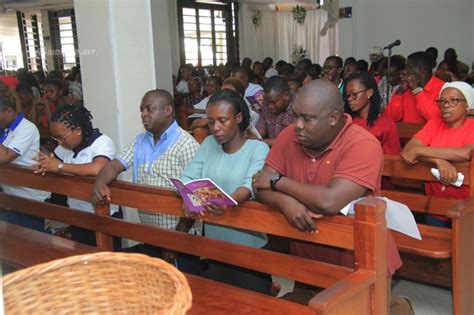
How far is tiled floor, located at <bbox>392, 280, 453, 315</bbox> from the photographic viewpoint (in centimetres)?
321

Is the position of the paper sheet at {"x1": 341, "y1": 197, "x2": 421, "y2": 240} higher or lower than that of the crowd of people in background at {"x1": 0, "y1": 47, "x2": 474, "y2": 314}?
lower

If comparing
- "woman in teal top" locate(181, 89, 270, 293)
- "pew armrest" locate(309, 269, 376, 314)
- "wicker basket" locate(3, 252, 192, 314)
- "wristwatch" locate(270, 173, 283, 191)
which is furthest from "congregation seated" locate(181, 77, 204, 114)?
"wicker basket" locate(3, 252, 192, 314)

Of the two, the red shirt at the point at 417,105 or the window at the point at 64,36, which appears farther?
the window at the point at 64,36

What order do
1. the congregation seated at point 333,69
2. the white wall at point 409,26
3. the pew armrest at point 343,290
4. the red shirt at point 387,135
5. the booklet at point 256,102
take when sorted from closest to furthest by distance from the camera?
the pew armrest at point 343,290 → the red shirt at point 387,135 → the booklet at point 256,102 → the congregation seated at point 333,69 → the white wall at point 409,26

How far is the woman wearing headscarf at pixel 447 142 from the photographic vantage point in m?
2.96

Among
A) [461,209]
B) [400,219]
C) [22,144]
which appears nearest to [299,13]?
[22,144]

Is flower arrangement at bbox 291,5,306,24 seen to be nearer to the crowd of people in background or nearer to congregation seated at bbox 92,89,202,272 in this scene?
the crowd of people in background

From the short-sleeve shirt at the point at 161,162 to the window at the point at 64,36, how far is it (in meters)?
9.60

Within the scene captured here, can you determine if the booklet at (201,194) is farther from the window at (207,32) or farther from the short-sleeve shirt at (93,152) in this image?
the window at (207,32)

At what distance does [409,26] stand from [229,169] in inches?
324

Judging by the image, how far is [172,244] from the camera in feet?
8.75

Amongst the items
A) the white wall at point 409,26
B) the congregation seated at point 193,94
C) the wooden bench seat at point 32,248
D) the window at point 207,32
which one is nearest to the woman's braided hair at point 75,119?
the wooden bench seat at point 32,248

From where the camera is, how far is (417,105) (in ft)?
14.7

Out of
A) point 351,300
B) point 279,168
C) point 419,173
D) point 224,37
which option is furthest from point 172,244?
point 224,37
